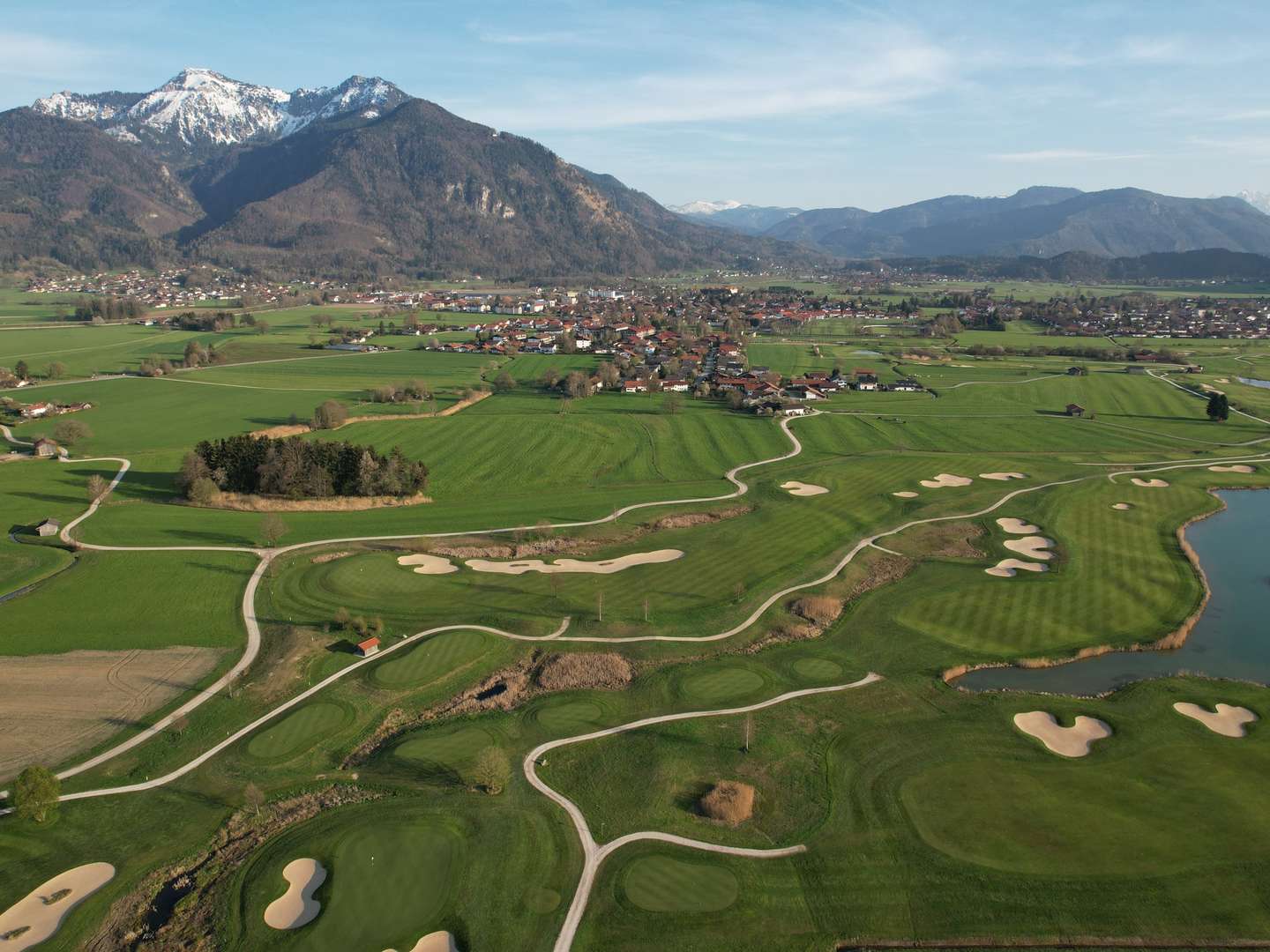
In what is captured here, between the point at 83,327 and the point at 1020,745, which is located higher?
the point at 83,327

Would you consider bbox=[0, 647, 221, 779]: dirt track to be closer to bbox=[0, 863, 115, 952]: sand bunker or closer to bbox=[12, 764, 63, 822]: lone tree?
bbox=[12, 764, 63, 822]: lone tree

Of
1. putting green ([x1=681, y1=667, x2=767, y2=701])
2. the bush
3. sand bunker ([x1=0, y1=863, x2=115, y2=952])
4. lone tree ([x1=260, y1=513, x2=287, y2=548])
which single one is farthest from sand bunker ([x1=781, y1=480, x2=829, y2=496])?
sand bunker ([x1=0, y1=863, x2=115, y2=952])

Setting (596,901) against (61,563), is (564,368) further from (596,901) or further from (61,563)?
(596,901)

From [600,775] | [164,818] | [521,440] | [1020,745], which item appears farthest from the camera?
[521,440]

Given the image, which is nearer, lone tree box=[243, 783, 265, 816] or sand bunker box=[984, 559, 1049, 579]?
lone tree box=[243, 783, 265, 816]

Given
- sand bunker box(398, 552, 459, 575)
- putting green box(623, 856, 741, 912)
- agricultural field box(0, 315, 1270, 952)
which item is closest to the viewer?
putting green box(623, 856, 741, 912)

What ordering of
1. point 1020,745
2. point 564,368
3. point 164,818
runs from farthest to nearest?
point 564,368, point 1020,745, point 164,818

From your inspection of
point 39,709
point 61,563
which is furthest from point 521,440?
point 39,709
